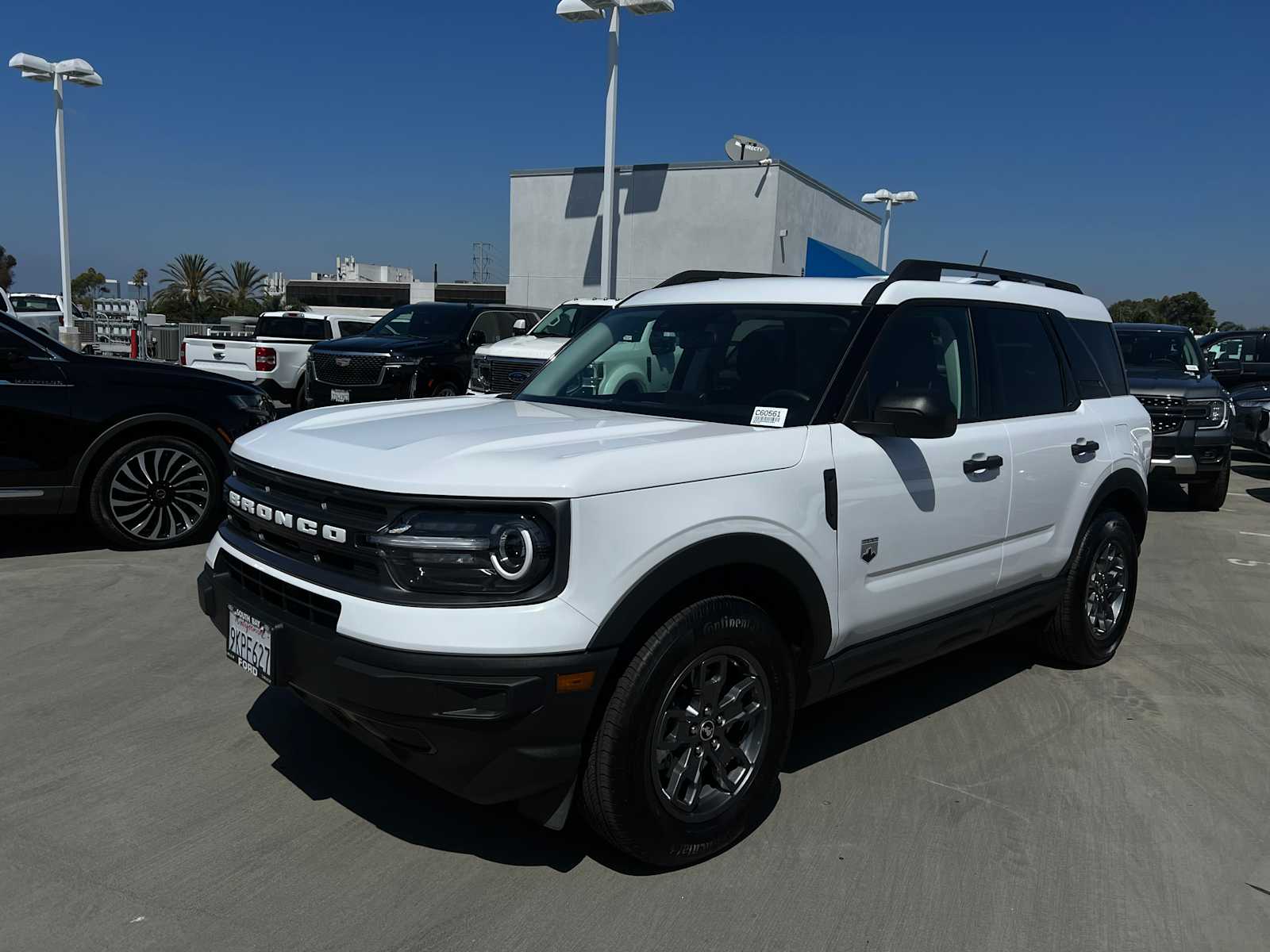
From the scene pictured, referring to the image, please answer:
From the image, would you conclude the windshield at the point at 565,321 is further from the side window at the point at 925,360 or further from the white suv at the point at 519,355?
the side window at the point at 925,360

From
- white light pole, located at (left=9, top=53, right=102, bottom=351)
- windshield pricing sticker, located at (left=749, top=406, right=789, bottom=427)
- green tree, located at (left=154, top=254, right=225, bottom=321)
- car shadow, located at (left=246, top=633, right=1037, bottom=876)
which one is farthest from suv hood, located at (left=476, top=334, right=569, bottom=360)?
green tree, located at (left=154, top=254, right=225, bottom=321)

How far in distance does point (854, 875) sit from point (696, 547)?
118cm

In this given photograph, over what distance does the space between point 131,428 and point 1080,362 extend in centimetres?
575

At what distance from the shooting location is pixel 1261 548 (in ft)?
29.0

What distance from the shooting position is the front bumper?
10.2m

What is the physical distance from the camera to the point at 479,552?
8.70ft

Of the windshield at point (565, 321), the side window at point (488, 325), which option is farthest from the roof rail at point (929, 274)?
the side window at point (488, 325)

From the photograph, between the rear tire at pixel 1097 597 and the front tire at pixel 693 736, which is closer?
the front tire at pixel 693 736

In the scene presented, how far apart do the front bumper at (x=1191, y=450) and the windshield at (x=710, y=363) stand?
7.84m

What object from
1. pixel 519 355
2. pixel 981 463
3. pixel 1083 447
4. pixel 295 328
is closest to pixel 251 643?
pixel 981 463

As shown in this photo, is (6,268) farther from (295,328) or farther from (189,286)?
(295,328)

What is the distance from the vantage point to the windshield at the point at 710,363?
3.63m

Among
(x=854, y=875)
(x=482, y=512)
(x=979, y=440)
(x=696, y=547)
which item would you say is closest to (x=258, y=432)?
(x=482, y=512)

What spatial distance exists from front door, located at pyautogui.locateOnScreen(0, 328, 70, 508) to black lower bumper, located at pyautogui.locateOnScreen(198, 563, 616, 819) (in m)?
4.36
